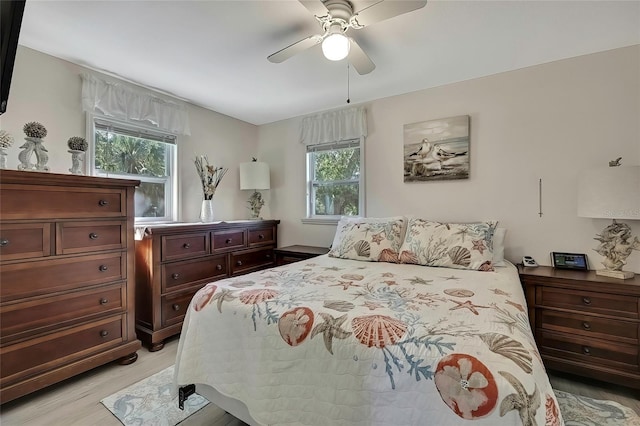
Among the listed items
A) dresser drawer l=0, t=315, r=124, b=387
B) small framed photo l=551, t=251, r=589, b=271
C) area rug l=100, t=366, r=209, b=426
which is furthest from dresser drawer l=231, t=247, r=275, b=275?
small framed photo l=551, t=251, r=589, b=271

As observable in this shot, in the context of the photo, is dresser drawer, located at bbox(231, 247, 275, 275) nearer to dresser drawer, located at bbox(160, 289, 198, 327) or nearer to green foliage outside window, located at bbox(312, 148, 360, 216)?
dresser drawer, located at bbox(160, 289, 198, 327)

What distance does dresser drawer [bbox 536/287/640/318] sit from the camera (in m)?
1.93

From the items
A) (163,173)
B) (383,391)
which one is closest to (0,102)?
(383,391)

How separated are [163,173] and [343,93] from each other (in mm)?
2079

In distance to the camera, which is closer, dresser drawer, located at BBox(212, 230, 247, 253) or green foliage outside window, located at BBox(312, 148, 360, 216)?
dresser drawer, located at BBox(212, 230, 247, 253)

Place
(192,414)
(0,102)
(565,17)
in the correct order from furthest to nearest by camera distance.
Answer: (565,17), (192,414), (0,102)

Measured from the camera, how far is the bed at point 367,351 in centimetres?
91

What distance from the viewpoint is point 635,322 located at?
1911 millimetres

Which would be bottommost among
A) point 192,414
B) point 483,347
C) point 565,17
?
point 192,414

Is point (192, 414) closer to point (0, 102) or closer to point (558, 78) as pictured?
point (0, 102)

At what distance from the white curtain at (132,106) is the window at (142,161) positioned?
10cm

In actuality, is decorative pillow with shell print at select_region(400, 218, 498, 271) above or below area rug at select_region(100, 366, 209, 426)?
above

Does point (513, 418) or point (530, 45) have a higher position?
point (530, 45)

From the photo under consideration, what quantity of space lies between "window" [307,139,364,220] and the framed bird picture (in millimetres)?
547
